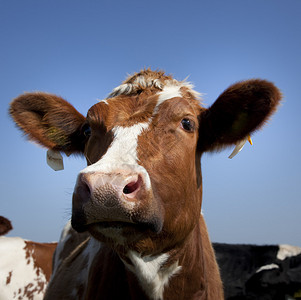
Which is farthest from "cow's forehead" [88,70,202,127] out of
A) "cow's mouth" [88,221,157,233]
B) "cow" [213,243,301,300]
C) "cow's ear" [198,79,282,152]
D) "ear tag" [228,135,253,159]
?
"cow" [213,243,301,300]

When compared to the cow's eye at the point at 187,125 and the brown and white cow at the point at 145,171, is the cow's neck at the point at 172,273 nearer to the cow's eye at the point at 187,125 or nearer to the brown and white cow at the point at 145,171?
the brown and white cow at the point at 145,171

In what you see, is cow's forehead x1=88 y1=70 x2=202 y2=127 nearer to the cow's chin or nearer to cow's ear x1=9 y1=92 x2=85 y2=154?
cow's ear x1=9 y1=92 x2=85 y2=154

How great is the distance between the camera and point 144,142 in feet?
8.75

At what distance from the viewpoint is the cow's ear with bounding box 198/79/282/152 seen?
3.38 meters

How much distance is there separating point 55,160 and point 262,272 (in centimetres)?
598

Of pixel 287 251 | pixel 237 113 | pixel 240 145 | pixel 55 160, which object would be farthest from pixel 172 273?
pixel 287 251

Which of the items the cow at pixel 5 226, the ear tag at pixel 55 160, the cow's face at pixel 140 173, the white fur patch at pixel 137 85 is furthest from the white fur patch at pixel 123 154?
the cow at pixel 5 226

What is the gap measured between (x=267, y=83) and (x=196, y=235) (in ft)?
5.74

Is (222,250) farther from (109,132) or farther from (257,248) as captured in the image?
(109,132)

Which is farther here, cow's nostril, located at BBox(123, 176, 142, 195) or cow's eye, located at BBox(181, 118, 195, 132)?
cow's eye, located at BBox(181, 118, 195, 132)

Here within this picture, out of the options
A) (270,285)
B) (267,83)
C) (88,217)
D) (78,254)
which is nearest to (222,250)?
(270,285)

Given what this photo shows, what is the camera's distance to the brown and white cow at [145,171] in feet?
7.18

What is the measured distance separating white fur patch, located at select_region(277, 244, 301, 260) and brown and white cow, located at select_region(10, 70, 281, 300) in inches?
183

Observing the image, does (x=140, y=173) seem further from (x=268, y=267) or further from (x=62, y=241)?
(x=268, y=267)
